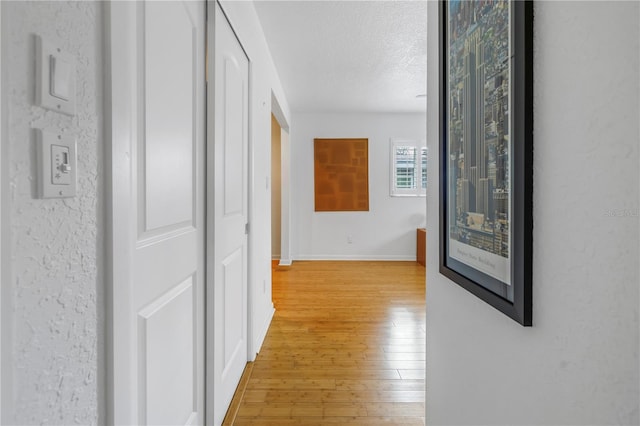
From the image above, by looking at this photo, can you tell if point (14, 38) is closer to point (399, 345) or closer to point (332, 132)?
point (399, 345)

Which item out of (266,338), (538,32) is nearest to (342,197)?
(266,338)

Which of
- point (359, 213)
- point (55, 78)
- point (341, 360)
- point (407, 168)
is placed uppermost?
point (407, 168)

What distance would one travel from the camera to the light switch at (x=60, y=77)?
608mm

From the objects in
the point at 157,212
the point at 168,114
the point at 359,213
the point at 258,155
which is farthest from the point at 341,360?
the point at 359,213

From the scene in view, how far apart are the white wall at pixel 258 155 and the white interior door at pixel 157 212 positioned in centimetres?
77

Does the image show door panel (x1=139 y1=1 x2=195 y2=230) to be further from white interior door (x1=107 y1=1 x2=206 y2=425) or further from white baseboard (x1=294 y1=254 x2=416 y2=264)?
white baseboard (x1=294 y1=254 x2=416 y2=264)

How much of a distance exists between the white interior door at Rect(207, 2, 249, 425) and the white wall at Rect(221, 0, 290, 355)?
0.11 metres

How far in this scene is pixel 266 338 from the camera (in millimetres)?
2727

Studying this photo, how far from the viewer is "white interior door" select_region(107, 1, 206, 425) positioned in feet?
2.67

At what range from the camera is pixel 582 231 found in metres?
0.58

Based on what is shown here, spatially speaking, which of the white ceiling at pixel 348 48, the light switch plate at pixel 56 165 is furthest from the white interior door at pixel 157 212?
the white ceiling at pixel 348 48

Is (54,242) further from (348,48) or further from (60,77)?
(348,48)

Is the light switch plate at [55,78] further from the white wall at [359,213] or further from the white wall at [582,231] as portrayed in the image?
the white wall at [359,213]

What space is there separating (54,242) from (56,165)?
0.14m
